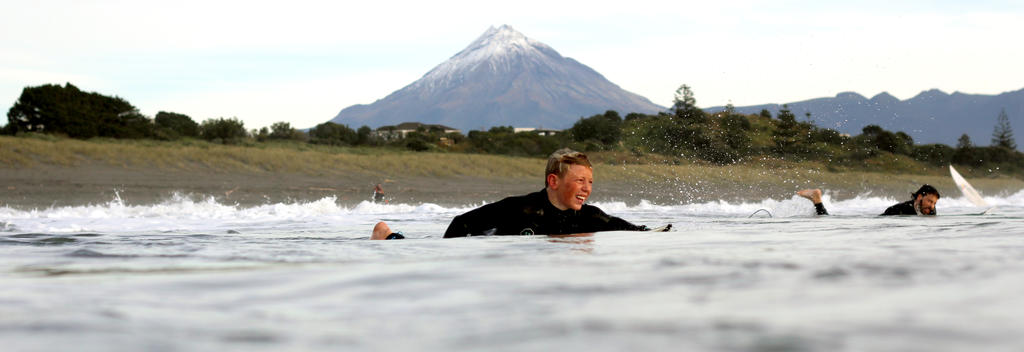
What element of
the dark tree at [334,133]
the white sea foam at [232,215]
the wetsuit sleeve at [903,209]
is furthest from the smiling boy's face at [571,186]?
the dark tree at [334,133]

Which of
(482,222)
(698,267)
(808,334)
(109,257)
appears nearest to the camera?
(808,334)

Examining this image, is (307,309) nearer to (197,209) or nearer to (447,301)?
(447,301)

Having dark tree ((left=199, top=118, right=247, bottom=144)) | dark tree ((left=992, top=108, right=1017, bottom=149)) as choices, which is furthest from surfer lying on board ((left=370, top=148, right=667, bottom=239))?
dark tree ((left=992, top=108, right=1017, bottom=149))

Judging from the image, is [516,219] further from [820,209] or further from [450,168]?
[450,168]

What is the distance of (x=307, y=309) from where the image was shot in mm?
2281

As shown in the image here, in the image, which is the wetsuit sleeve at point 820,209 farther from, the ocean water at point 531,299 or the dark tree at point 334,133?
the dark tree at point 334,133

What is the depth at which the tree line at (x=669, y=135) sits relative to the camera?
34.3m

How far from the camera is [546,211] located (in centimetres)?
568

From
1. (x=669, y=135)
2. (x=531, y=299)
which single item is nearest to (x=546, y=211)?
(x=531, y=299)

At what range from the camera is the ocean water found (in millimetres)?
1750

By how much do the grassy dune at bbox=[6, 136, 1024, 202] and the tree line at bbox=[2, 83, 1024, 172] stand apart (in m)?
1.01

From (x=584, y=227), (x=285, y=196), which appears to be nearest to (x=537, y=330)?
(x=584, y=227)

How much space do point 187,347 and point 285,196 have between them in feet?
62.2

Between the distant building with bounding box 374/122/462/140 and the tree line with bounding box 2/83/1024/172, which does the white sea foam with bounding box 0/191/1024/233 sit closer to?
the tree line with bounding box 2/83/1024/172
